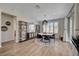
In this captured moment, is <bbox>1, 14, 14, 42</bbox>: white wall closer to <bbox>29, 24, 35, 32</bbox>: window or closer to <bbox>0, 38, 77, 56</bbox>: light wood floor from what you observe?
<bbox>29, 24, 35, 32</bbox>: window

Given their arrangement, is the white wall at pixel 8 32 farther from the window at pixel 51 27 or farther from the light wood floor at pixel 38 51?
the window at pixel 51 27

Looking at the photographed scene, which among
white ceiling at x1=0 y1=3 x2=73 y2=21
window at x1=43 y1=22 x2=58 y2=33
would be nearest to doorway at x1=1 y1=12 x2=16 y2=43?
white ceiling at x1=0 y1=3 x2=73 y2=21

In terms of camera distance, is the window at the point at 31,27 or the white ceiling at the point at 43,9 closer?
the white ceiling at the point at 43,9

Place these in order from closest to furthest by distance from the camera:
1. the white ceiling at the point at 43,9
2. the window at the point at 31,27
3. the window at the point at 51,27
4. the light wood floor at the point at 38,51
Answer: the light wood floor at the point at 38,51
the white ceiling at the point at 43,9
the window at the point at 51,27
the window at the point at 31,27

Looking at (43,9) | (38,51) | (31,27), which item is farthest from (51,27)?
(31,27)

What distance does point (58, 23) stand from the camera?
5.74 m

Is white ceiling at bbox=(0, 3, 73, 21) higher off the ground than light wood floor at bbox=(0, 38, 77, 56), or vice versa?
white ceiling at bbox=(0, 3, 73, 21)

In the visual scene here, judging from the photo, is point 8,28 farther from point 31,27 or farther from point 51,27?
point 51,27

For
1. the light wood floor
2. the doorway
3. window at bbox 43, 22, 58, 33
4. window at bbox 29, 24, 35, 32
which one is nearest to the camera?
the light wood floor

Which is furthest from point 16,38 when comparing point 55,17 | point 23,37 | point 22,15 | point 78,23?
point 78,23

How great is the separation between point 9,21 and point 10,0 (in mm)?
5658

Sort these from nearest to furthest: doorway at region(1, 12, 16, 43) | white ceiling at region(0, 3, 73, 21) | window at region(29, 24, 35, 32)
Answer: 1. white ceiling at region(0, 3, 73, 21)
2. doorway at region(1, 12, 16, 43)
3. window at region(29, 24, 35, 32)

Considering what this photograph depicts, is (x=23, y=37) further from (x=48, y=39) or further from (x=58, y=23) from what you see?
(x=58, y=23)

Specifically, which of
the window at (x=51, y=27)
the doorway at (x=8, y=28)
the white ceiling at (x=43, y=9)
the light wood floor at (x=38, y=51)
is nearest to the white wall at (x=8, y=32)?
the doorway at (x=8, y=28)
